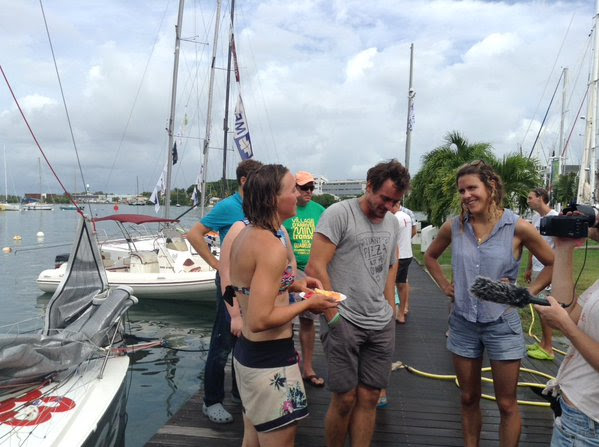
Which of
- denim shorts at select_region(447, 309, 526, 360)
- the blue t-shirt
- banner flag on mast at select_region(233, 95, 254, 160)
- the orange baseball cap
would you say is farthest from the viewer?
banner flag on mast at select_region(233, 95, 254, 160)

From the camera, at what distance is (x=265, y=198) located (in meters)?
2.19

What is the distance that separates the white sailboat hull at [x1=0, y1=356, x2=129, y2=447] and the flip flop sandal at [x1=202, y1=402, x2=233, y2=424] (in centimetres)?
75

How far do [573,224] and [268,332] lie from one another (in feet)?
4.37

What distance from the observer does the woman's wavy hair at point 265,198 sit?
218cm

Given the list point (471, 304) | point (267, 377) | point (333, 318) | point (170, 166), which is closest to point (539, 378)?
point (471, 304)

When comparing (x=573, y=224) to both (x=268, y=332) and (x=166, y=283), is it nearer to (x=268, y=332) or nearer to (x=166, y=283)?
(x=268, y=332)

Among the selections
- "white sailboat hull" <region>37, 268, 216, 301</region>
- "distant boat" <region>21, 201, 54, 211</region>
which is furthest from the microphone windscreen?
"distant boat" <region>21, 201, 54, 211</region>

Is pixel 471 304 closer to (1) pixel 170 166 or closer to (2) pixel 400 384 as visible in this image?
(2) pixel 400 384

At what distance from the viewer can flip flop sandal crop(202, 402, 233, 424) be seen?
3.75 metres

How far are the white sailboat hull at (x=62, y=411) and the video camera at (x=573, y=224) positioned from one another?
3.00m

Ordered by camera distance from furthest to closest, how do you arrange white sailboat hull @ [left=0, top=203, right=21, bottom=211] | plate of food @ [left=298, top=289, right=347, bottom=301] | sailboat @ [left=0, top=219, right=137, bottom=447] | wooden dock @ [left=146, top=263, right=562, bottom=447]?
1. white sailboat hull @ [left=0, top=203, right=21, bottom=211]
2. wooden dock @ [left=146, top=263, right=562, bottom=447]
3. sailboat @ [left=0, top=219, right=137, bottom=447]
4. plate of food @ [left=298, top=289, right=347, bottom=301]

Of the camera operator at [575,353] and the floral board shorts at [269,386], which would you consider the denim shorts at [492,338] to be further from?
the floral board shorts at [269,386]

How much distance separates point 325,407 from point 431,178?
17.2 metres

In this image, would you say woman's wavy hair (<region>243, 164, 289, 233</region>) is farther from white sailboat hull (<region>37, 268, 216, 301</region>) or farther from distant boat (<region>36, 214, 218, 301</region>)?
white sailboat hull (<region>37, 268, 216, 301</region>)
